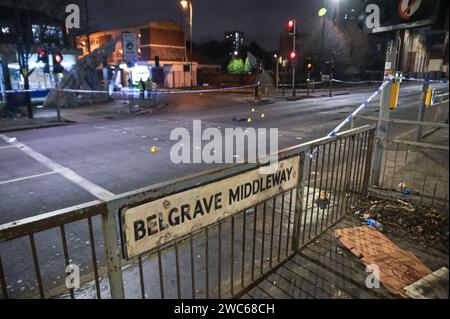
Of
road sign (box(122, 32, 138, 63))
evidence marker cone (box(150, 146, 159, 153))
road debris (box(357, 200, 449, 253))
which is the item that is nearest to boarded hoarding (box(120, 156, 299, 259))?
road debris (box(357, 200, 449, 253))

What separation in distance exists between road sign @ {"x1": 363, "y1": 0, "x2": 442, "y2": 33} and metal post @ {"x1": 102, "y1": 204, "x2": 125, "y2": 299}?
3.79m

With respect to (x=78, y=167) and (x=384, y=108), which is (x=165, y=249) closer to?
(x=384, y=108)

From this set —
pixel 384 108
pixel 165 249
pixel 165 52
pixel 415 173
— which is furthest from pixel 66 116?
pixel 165 52

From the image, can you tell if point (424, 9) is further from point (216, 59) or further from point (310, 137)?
point (216, 59)

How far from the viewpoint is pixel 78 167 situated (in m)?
8.14

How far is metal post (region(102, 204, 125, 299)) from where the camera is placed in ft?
7.31

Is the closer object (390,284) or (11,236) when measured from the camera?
(11,236)

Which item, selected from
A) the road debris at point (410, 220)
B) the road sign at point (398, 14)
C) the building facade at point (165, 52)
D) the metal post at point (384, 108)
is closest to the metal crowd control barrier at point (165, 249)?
the metal post at point (384, 108)

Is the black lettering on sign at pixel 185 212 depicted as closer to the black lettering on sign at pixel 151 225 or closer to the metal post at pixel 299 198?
the black lettering on sign at pixel 151 225

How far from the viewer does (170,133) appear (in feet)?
41.3

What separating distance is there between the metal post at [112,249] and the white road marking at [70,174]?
285cm

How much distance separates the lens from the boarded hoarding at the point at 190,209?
234 centimetres
